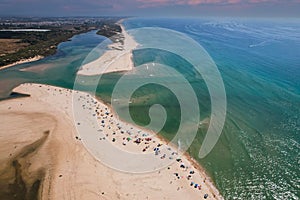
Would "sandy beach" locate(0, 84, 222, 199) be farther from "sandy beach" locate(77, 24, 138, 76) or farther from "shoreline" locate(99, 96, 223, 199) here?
"sandy beach" locate(77, 24, 138, 76)

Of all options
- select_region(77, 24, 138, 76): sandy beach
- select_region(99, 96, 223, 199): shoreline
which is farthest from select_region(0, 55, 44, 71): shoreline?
select_region(99, 96, 223, 199): shoreline

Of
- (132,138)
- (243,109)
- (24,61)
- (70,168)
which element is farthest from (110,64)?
(70,168)

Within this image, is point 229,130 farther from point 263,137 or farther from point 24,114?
point 24,114

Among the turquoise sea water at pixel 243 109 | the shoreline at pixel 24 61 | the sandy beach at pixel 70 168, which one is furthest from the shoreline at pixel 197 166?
the shoreline at pixel 24 61

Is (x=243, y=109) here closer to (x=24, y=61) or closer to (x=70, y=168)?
(x=70, y=168)

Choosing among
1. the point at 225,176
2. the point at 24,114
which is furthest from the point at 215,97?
the point at 24,114

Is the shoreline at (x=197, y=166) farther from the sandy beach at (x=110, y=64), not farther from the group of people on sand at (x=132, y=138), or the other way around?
the sandy beach at (x=110, y=64)

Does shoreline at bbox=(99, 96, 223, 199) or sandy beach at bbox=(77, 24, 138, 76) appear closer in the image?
shoreline at bbox=(99, 96, 223, 199)
